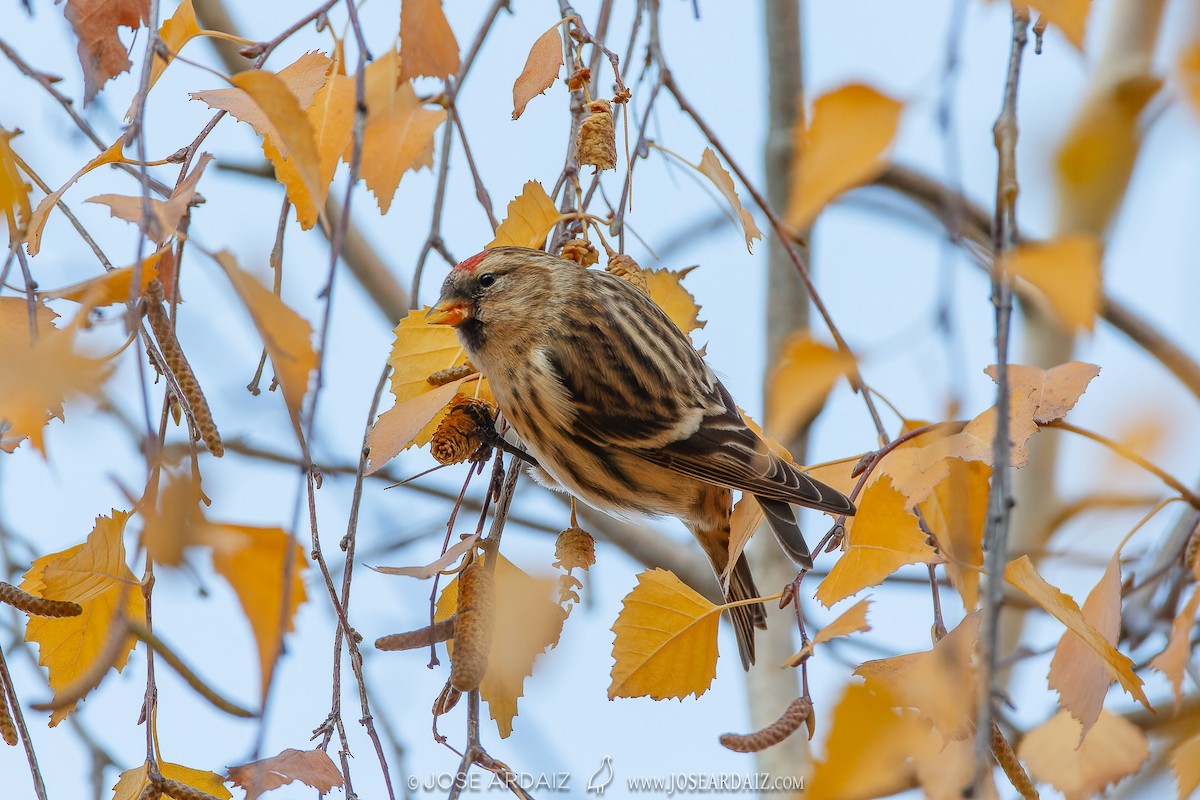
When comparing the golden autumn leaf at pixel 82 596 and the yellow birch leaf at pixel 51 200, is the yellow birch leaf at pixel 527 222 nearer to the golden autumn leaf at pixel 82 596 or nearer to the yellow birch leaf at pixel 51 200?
the yellow birch leaf at pixel 51 200

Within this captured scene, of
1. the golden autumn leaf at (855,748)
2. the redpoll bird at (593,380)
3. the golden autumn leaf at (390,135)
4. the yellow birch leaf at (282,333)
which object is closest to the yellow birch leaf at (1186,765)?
the golden autumn leaf at (855,748)

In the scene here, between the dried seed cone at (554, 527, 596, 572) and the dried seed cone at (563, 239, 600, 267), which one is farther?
the dried seed cone at (563, 239, 600, 267)

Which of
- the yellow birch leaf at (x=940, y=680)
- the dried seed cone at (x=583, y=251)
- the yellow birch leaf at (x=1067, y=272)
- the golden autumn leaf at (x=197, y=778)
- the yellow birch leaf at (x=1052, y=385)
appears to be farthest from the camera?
the dried seed cone at (x=583, y=251)

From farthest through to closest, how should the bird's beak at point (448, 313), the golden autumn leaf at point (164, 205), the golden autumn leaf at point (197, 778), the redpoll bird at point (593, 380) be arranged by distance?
1. the redpoll bird at point (593, 380)
2. the bird's beak at point (448, 313)
3. the golden autumn leaf at point (197, 778)
4. the golden autumn leaf at point (164, 205)

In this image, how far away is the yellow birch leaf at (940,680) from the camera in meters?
0.88

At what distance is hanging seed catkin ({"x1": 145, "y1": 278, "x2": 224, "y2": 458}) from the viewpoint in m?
1.18

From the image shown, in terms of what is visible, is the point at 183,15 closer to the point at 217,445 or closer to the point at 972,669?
the point at 217,445

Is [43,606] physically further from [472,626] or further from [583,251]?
[583,251]

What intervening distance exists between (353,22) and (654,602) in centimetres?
77

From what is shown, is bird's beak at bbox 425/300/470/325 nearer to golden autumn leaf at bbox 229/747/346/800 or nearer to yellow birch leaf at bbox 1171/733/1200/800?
golden autumn leaf at bbox 229/747/346/800

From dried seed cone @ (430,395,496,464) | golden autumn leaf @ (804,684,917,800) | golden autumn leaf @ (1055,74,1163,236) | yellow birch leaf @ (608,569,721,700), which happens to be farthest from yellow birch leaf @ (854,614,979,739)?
dried seed cone @ (430,395,496,464)

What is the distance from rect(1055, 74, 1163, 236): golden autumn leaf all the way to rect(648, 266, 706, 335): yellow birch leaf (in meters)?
1.06

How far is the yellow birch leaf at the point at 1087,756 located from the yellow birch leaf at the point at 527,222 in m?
1.02

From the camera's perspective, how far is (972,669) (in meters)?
1.09
